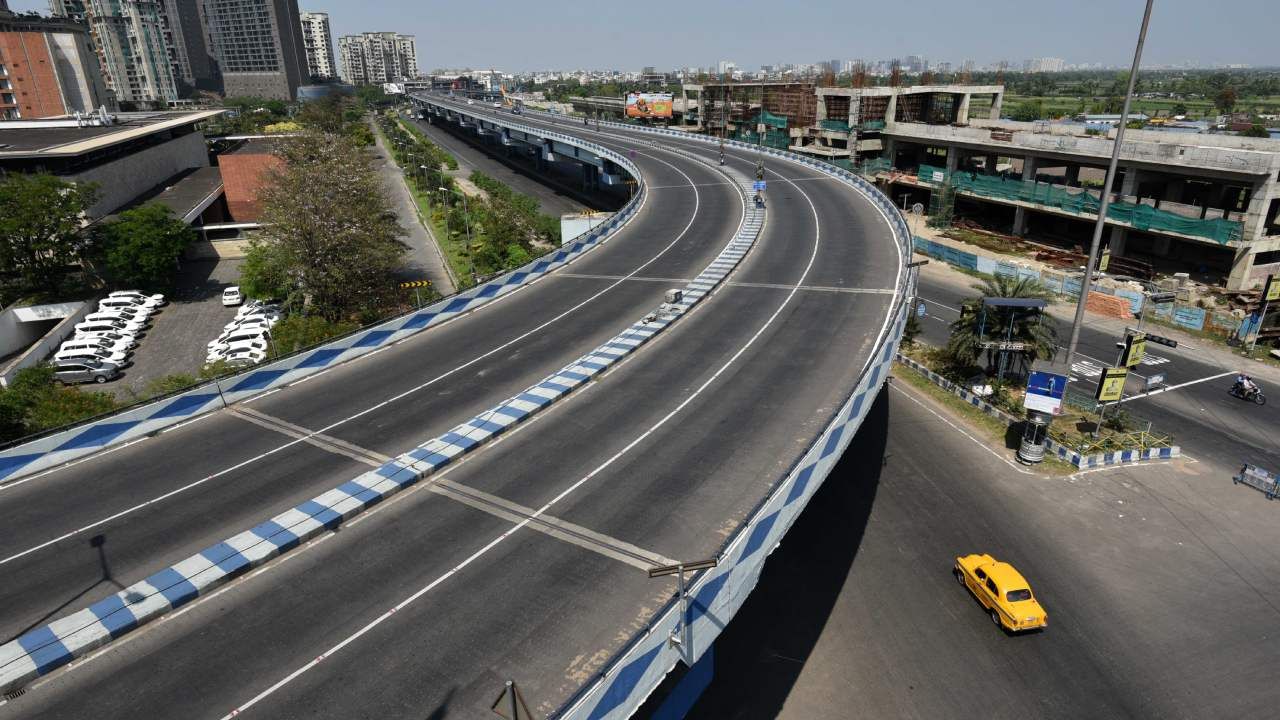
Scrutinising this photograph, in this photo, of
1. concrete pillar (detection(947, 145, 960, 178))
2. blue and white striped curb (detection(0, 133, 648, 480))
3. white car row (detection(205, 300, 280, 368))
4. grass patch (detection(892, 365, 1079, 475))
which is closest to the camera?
blue and white striped curb (detection(0, 133, 648, 480))

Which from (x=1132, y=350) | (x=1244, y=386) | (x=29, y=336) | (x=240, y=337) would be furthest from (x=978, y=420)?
(x=29, y=336)

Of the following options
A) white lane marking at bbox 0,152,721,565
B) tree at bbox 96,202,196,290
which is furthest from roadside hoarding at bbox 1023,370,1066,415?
tree at bbox 96,202,196,290

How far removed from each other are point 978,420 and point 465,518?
3093cm

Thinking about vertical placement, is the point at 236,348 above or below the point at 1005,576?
below

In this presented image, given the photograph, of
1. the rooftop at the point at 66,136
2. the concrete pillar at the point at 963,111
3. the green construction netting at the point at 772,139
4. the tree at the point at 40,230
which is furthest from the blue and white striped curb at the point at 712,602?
the concrete pillar at the point at 963,111

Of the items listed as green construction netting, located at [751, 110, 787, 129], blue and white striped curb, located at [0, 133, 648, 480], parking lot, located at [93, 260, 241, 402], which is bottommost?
parking lot, located at [93, 260, 241, 402]

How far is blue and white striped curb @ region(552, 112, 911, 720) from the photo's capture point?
43.9ft

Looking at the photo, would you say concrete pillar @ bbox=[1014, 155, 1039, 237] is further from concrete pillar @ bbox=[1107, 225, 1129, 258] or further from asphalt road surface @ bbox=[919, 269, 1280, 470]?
A: asphalt road surface @ bbox=[919, 269, 1280, 470]

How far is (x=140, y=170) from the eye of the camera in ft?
278

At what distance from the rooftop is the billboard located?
315 feet

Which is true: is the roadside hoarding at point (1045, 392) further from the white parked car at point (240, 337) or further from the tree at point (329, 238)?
the white parked car at point (240, 337)

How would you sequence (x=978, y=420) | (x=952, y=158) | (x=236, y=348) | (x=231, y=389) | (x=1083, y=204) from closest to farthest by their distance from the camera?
(x=231, y=389)
(x=978, y=420)
(x=236, y=348)
(x=1083, y=204)
(x=952, y=158)

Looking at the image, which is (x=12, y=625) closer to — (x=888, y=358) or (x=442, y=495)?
(x=442, y=495)

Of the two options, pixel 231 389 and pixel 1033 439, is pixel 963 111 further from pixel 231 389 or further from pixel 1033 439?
pixel 231 389
